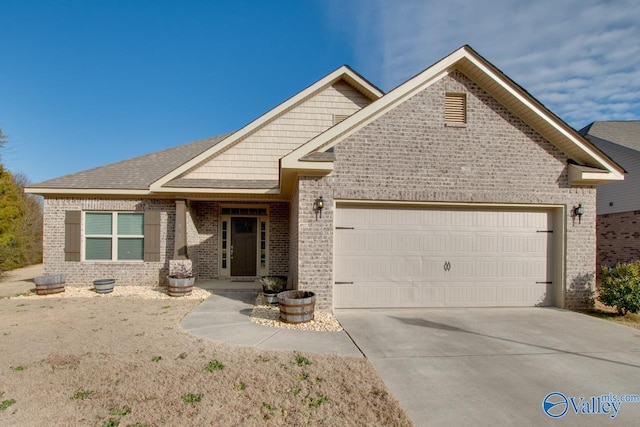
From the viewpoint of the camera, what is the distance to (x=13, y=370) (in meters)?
4.39

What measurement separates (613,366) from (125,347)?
7.40m

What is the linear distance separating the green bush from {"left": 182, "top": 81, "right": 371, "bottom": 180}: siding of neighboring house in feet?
28.2

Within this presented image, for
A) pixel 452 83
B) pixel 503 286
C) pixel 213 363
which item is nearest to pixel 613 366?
pixel 503 286

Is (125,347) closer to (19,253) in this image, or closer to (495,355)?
(495,355)

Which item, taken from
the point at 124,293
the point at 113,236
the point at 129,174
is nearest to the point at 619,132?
the point at 129,174

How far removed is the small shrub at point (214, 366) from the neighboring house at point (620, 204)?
624 inches

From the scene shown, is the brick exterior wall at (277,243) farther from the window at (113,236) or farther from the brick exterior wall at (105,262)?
the window at (113,236)

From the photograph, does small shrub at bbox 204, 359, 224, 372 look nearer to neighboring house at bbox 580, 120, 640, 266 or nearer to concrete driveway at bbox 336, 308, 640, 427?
concrete driveway at bbox 336, 308, 640, 427

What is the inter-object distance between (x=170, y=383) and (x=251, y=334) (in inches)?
79.2

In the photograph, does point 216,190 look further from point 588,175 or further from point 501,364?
point 588,175

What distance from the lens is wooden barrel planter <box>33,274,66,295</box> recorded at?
31.3 feet

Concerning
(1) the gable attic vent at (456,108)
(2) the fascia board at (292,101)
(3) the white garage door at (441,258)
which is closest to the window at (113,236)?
(2) the fascia board at (292,101)

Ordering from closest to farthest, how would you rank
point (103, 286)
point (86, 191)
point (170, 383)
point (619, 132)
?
point (170, 383), point (103, 286), point (86, 191), point (619, 132)

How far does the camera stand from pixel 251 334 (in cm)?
590
